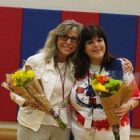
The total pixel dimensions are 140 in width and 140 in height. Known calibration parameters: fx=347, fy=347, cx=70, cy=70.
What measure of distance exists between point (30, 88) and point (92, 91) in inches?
15.1

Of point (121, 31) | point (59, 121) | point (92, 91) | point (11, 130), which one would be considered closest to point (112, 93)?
point (92, 91)

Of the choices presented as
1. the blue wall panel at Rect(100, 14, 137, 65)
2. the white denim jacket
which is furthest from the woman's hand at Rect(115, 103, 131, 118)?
the blue wall panel at Rect(100, 14, 137, 65)

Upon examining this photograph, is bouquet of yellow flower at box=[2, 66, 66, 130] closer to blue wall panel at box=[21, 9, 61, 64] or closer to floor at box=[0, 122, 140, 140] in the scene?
blue wall panel at box=[21, 9, 61, 64]

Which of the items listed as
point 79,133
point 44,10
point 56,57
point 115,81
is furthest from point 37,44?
point 115,81

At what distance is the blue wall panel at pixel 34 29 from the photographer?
4453mm

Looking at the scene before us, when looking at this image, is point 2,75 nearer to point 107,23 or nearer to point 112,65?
point 107,23

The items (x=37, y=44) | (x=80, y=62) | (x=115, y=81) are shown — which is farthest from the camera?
(x=37, y=44)

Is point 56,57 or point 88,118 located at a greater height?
point 56,57

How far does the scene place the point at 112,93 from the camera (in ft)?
5.95

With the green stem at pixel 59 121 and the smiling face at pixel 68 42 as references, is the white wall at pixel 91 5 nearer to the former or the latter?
the smiling face at pixel 68 42

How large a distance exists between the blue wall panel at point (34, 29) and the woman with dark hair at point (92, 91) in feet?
7.31

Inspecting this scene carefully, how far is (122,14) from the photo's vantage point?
454cm

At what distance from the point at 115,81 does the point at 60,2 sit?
300cm

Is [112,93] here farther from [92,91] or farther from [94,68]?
[94,68]
